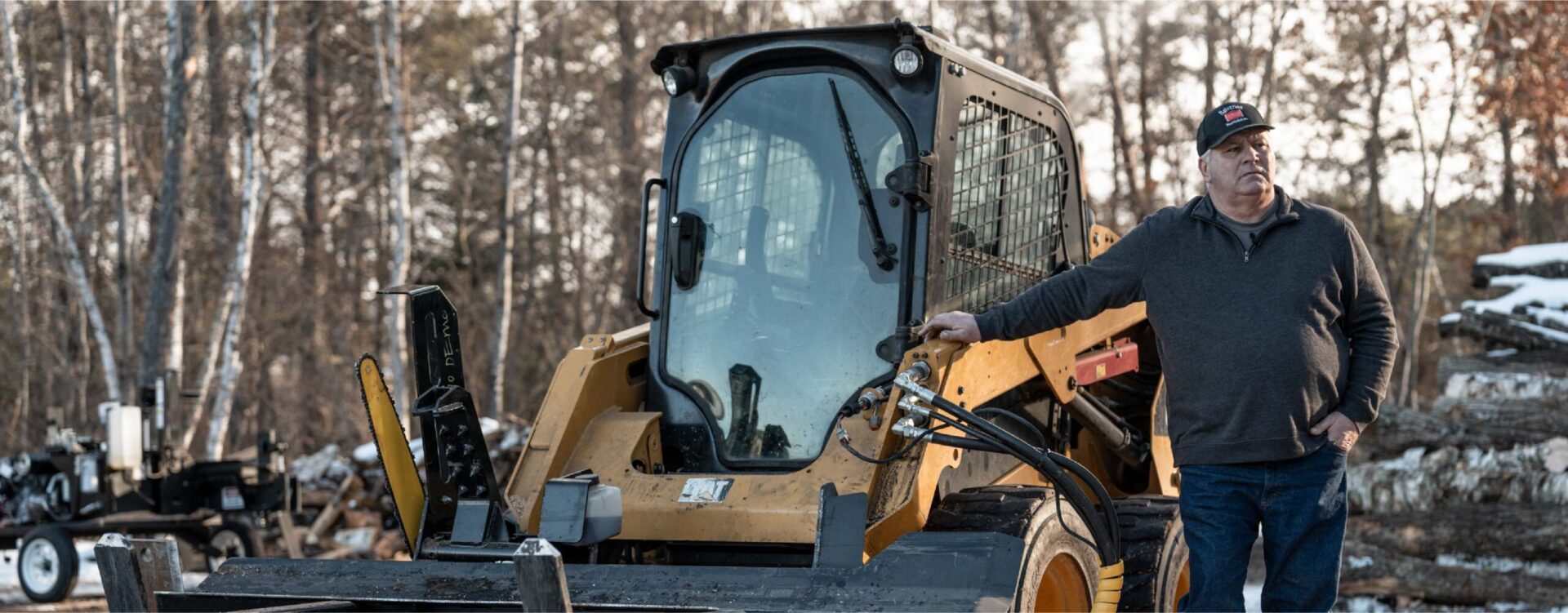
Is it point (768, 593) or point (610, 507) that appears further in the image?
point (610, 507)

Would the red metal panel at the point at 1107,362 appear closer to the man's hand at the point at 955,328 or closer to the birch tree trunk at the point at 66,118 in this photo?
the man's hand at the point at 955,328

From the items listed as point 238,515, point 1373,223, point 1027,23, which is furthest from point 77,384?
point 1373,223

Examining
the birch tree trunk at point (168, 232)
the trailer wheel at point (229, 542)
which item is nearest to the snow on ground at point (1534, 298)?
the trailer wheel at point (229, 542)

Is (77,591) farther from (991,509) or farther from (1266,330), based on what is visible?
(1266,330)

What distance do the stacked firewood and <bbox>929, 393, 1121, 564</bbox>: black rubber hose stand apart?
4.26m

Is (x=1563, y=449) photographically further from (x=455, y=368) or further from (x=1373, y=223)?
(x=1373, y=223)

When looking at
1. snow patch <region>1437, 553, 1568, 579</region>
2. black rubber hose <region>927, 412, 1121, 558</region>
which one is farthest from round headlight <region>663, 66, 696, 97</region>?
snow patch <region>1437, 553, 1568, 579</region>

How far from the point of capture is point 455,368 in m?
5.00

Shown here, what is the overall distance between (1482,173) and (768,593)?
22.6 m

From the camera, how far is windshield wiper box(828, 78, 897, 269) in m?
5.15

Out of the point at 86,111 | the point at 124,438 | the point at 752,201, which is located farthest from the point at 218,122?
the point at 752,201

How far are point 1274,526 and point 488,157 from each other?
21735 mm

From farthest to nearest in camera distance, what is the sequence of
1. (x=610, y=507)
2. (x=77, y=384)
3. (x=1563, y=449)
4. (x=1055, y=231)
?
(x=77, y=384), (x=1563, y=449), (x=1055, y=231), (x=610, y=507)

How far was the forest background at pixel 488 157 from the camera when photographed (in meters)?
20.4
